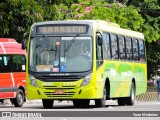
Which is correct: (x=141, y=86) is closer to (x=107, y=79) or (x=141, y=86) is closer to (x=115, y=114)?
(x=107, y=79)

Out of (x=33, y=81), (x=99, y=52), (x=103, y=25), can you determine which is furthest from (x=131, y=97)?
(x=33, y=81)

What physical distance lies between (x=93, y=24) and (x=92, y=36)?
1.76 feet

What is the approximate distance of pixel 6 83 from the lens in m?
31.6

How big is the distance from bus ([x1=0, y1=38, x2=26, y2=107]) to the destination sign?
15.1 ft

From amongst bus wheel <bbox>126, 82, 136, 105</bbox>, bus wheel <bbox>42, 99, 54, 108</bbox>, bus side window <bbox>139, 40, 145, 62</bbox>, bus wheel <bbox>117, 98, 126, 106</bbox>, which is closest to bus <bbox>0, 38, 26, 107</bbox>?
bus wheel <bbox>42, 99, 54, 108</bbox>

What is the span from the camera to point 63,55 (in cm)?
2688

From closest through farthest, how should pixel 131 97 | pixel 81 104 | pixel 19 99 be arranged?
pixel 81 104 → pixel 19 99 → pixel 131 97

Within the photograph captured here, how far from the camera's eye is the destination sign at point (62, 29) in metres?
27.2

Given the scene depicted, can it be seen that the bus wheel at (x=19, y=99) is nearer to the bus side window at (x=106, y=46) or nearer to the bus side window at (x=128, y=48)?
the bus side window at (x=128, y=48)

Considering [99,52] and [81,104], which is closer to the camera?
[99,52]

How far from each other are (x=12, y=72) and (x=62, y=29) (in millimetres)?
5530

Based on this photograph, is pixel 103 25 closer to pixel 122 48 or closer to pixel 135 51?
pixel 122 48

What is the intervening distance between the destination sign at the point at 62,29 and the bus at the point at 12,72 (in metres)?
4.60

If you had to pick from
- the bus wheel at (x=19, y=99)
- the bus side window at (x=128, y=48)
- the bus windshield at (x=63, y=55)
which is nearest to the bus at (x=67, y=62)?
the bus windshield at (x=63, y=55)
